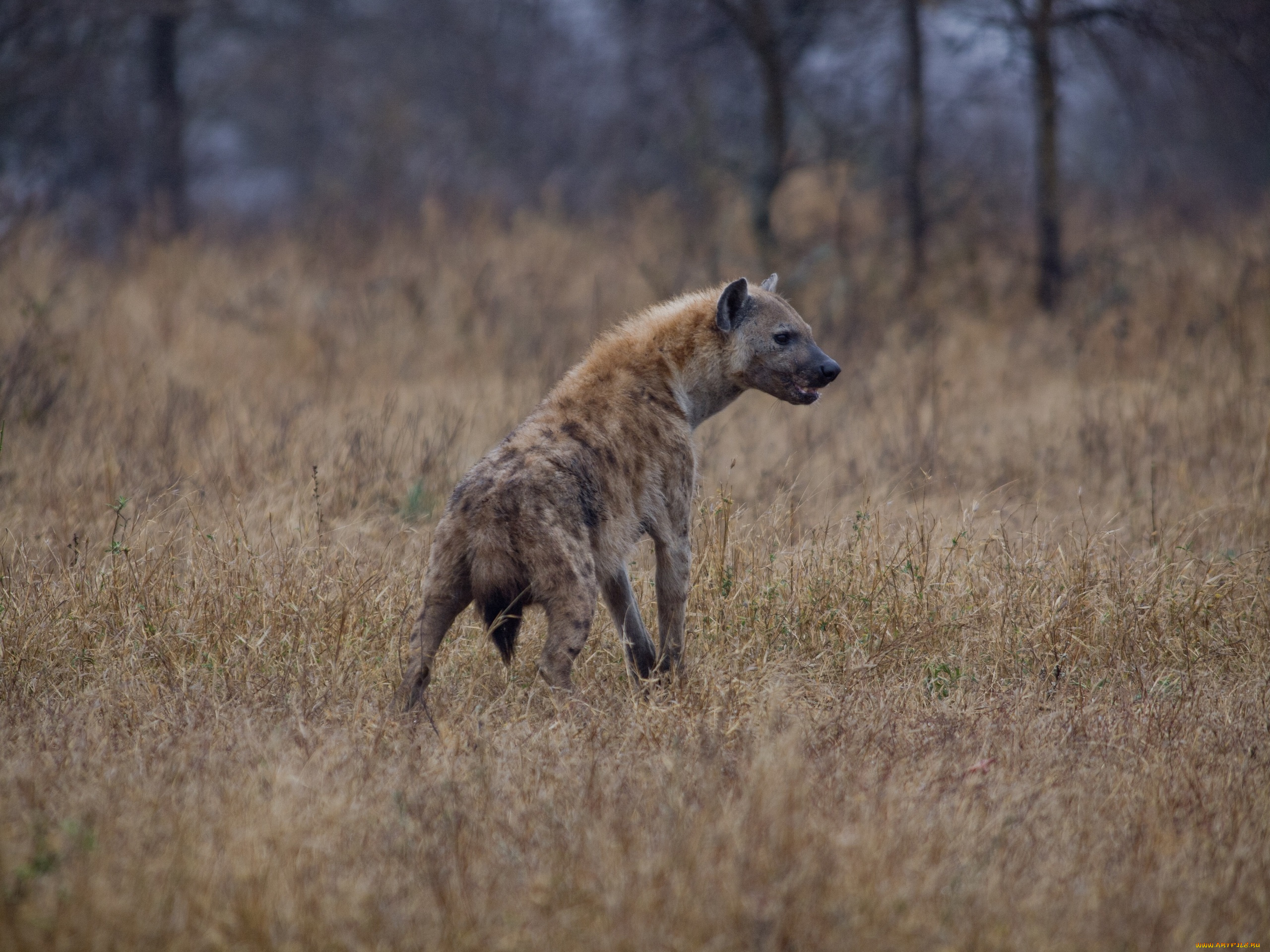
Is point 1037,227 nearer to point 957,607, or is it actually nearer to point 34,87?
point 957,607

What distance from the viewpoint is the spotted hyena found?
12.1ft

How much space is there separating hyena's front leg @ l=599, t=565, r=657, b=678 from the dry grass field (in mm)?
141

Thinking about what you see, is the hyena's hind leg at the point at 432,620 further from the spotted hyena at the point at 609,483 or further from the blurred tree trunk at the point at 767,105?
the blurred tree trunk at the point at 767,105

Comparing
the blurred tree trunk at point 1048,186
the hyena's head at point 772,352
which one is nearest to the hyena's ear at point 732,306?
the hyena's head at point 772,352

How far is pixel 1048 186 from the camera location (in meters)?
12.8

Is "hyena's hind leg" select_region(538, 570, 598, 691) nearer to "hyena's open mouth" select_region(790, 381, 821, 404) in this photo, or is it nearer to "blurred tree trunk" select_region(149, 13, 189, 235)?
"hyena's open mouth" select_region(790, 381, 821, 404)

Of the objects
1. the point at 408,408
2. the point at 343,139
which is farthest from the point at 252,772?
the point at 343,139

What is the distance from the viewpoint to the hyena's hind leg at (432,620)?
373 cm

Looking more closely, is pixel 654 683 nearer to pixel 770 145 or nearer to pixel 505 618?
pixel 505 618

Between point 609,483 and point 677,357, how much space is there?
0.89 metres

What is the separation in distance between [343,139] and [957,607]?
23294mm

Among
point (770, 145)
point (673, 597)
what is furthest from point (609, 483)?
point (770, 145)

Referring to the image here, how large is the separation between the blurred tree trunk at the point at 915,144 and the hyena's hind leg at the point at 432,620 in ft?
33.8

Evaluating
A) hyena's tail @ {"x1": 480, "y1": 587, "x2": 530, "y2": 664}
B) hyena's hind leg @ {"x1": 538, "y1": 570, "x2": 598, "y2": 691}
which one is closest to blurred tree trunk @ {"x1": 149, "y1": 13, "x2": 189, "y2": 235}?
hyena's tail @ {"x1": 480, "y1": 587, "x2": 530, "y2": 664}
